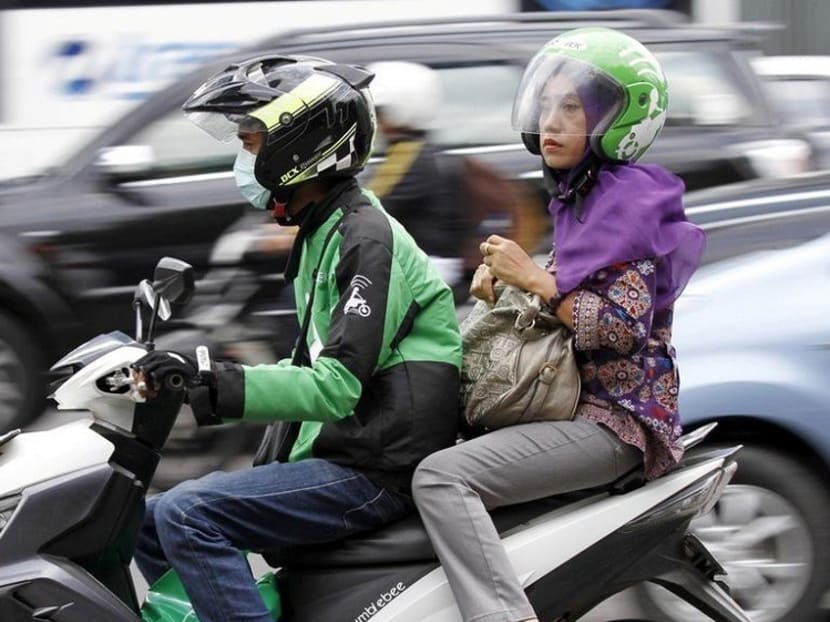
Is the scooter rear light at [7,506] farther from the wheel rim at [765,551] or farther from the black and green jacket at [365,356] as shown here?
the wheel rim at [765,551]

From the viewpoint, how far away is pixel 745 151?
8477mm

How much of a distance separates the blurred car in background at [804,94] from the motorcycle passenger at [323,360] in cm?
558

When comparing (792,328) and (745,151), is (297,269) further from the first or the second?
(745,151)

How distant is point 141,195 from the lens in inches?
309

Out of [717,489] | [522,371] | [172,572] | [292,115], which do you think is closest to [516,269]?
[522,371]

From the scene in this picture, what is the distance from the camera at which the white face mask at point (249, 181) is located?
346 cm

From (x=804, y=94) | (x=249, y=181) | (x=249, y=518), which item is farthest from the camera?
(x=804, y=94)

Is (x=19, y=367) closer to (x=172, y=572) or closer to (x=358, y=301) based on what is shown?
(x=172, y=572)

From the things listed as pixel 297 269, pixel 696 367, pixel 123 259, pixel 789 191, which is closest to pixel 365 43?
pixel 123 259

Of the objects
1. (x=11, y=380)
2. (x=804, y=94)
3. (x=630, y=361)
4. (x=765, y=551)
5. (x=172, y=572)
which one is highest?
(x=630, y=361)

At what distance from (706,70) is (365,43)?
1.93 meters

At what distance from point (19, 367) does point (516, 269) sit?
5.01 metres

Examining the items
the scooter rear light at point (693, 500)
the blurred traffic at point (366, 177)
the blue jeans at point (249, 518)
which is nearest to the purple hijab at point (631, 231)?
the scooter rear light at point (693, 500)

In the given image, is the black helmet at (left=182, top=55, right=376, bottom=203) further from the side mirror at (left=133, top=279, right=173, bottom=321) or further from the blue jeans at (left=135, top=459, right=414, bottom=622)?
the blue jeans at (left=135, top=459, right=414, bottom=622)
